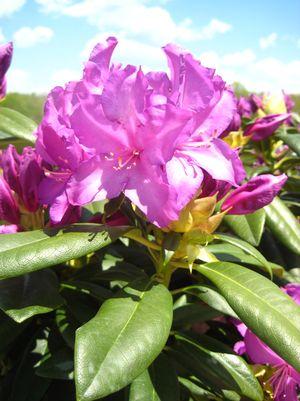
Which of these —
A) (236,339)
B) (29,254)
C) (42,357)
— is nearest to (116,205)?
(29,254)

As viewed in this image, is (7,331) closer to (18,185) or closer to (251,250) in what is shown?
(18,185)

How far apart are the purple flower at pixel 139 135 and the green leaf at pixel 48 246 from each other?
2.5 inches

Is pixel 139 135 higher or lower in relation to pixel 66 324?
higher

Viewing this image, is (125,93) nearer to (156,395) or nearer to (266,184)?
(266,184)

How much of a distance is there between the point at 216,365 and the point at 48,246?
49cm

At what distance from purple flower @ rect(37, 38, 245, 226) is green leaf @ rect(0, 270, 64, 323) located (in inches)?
7.2

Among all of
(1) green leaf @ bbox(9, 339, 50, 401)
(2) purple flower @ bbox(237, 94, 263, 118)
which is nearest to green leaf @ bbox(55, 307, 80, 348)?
(1) green leaf @ bbox(9, 339, 50, 401)

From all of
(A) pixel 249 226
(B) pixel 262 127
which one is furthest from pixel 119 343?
(B) pixel 262 127

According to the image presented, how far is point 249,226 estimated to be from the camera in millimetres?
1438

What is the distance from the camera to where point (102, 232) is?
1.02m

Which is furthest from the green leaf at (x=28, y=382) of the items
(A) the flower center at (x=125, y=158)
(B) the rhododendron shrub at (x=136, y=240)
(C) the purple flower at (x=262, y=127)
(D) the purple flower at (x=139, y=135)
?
(C) the purple flower at (x=262, y=127)

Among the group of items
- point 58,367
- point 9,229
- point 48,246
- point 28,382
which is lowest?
point 28,382

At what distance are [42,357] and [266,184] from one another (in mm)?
678

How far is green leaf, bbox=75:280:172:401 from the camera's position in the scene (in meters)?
0.78
